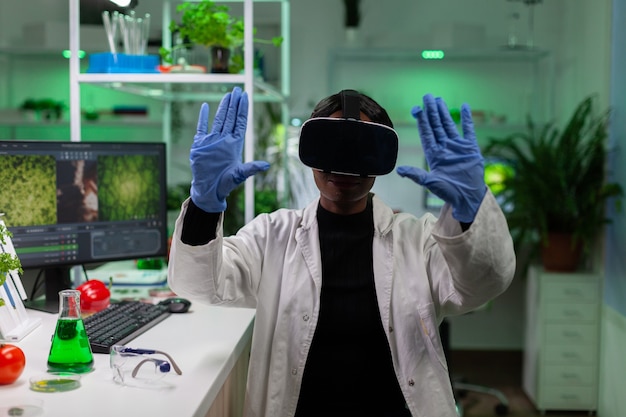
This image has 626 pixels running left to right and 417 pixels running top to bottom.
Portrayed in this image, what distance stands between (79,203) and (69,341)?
0.75 metres

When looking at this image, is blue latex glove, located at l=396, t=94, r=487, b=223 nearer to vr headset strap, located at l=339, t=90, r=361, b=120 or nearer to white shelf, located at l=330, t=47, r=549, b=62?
vr headset strap, located at l=339, t=90, r=361, b=120

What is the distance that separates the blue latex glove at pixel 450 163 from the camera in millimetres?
1407

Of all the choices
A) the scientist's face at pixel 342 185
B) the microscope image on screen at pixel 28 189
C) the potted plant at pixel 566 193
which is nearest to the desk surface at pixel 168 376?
the microscope image on screen at pixel 28 189

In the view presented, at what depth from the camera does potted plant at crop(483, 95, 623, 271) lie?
3719 millimetres

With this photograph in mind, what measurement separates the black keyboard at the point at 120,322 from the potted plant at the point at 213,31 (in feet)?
2.84

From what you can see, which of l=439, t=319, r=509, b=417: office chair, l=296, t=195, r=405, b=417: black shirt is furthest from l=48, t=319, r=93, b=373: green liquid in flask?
l=439, t=319, r=509, b=417: office chair

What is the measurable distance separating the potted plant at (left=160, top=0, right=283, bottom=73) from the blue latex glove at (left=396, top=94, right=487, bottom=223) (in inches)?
47.5

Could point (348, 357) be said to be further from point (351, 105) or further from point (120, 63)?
point (120, 63)

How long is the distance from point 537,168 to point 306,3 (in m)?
2.08

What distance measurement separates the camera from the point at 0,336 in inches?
66.1

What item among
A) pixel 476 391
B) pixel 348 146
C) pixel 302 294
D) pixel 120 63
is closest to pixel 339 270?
pixel 302 294

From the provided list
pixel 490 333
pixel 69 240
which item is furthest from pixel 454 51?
pixel 69 240

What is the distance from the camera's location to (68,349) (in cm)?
148

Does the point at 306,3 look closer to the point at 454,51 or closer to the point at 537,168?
the point at 454,51
